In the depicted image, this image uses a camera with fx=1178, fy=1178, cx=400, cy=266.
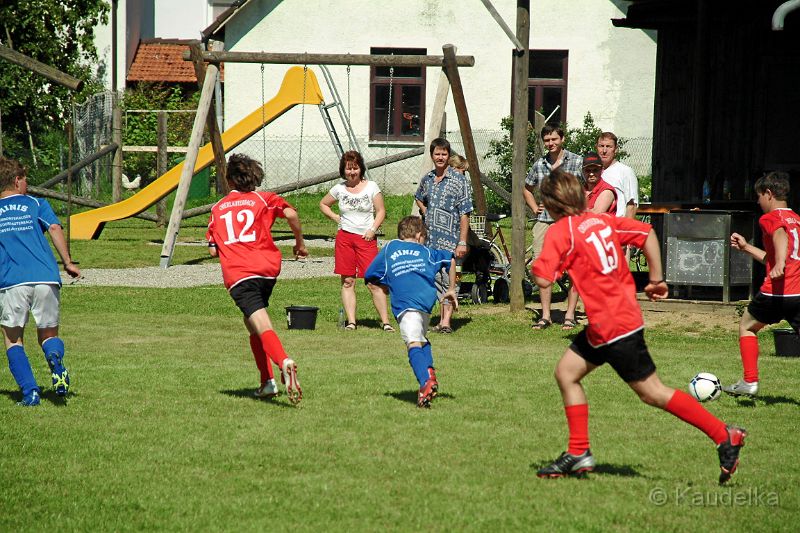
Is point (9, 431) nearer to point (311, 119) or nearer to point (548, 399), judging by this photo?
point (548, 399)

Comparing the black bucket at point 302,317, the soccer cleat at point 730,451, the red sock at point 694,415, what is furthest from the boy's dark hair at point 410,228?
the black bucket at point 302,317

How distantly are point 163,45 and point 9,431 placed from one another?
111 feet

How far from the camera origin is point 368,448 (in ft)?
23.1

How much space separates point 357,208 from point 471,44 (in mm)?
20372

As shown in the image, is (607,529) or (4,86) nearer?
(607,529)

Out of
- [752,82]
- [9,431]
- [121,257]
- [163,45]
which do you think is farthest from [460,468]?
[163,45]

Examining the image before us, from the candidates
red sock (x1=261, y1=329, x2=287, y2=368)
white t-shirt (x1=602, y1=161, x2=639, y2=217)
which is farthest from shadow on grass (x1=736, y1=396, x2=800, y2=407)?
red sock (x1=261, y1=329, x2=287, y2=368)

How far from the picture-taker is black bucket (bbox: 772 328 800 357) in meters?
11.0

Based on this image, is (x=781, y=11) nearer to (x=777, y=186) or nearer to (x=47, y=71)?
(x=777, y=186)

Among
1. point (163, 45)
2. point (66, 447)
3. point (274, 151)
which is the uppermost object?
point (163, 45)

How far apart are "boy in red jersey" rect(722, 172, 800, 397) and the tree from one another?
24.3 m

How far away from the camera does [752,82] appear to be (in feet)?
53.8

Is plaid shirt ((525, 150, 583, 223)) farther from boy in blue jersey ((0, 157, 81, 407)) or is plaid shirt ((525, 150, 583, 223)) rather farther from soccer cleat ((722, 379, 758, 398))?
boy in blue jersey ((0, 157, 81, 407))

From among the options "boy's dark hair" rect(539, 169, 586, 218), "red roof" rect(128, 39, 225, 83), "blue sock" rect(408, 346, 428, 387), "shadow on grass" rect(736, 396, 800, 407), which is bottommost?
"shadow on grass" rect(736, 396, 800, 407)
